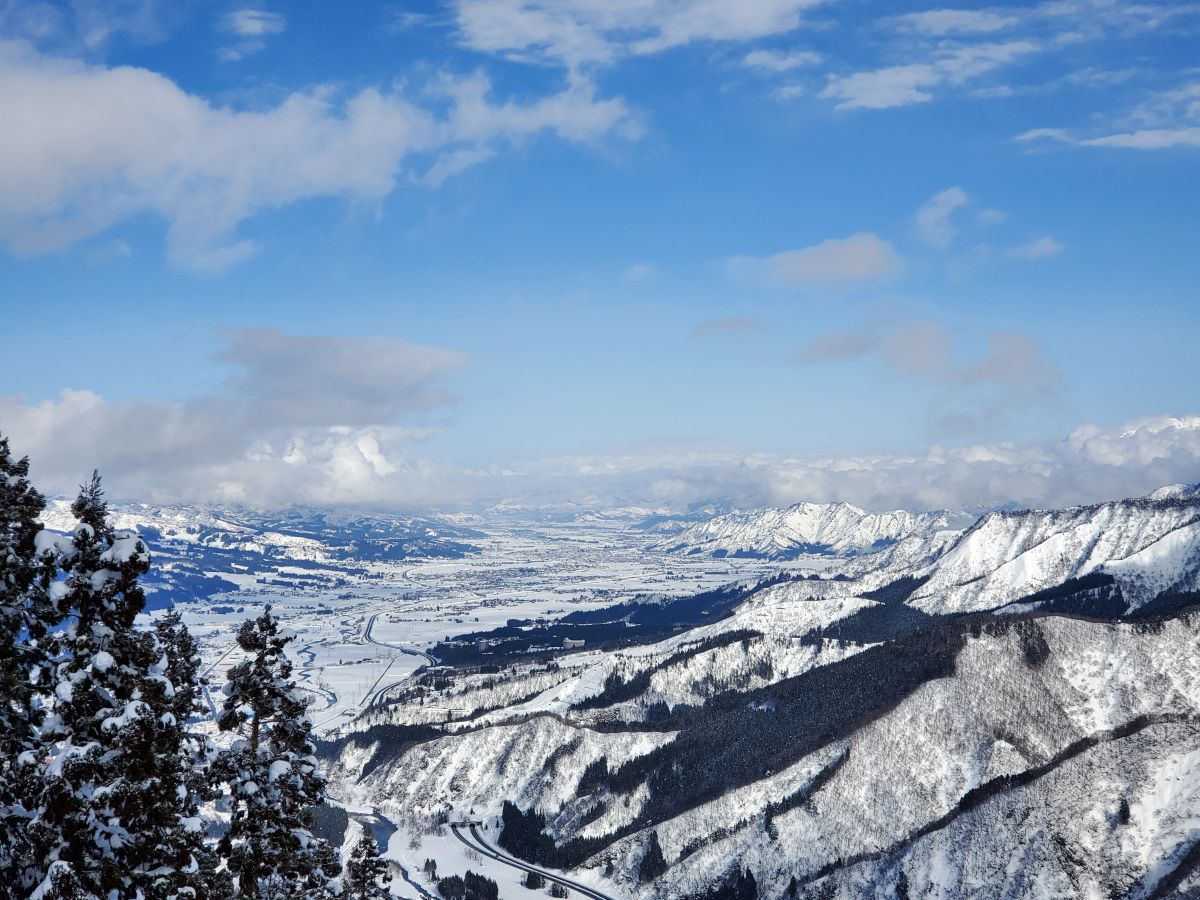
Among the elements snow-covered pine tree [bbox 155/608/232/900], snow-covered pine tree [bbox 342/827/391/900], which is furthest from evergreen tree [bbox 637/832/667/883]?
snow-covered pine tree [bbox 155/608/232/900]

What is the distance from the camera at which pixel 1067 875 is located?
12281 cm

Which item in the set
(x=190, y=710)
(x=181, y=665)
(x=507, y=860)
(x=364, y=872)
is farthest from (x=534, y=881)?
(x=190, y=710)

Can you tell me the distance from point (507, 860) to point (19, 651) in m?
167

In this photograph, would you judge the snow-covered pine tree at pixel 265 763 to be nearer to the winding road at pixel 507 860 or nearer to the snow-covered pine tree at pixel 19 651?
the snow-covered pine tree at pixel 19 651

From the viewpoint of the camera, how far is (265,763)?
30.7 meters

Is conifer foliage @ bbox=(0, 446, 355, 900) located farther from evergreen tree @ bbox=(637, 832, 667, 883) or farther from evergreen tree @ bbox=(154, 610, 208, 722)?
evergreen tree @ bbox=(637, 832, 667, 883)

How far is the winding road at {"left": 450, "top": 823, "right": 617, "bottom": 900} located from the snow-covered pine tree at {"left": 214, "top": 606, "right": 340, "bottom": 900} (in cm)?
13702

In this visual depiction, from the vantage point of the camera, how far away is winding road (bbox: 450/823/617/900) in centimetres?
15912

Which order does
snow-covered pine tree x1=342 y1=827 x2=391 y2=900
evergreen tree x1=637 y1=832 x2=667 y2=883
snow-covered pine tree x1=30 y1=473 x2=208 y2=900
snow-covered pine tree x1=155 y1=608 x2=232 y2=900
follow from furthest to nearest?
1. evergreen tree x1=637 y1=832 x2=667 y2=883
2. snow-covered pine tree x1=342 y1=827 x2=391 y2=900
3. snow-covered pine tree x1=155 y1=608 x2=232 y2=900
4. snow-covered pine tree x1=30 y1=473 x2=208 y2=900

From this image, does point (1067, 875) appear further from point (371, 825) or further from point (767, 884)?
point (371, 825)

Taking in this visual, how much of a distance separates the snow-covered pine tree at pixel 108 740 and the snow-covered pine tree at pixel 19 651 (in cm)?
60

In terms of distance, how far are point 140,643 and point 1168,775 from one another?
5526 inches

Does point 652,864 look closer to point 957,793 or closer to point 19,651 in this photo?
point 957,793

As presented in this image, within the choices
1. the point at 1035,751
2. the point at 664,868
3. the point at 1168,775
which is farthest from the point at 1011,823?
the point at 664,868
